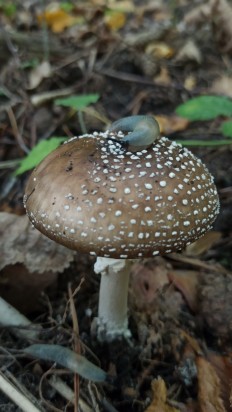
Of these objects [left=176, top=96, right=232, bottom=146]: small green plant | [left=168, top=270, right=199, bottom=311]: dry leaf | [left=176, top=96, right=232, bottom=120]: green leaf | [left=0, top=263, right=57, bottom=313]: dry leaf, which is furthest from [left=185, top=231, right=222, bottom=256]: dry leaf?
[left=0, top=263, right=57, bottom=313]: dry leaf

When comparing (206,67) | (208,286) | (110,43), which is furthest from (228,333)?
(110,43)

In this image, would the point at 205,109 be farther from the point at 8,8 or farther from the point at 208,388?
the point at 8,8

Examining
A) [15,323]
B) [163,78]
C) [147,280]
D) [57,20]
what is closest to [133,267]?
[147,280]

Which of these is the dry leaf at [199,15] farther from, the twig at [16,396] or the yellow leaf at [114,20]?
the twig at [16,396]

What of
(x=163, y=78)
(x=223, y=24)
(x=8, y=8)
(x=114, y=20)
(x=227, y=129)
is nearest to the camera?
(x=227, y=129)

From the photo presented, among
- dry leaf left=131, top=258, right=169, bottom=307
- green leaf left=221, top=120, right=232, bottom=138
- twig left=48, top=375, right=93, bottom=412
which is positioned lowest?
dry leaf left=131, top=258, right=169, bottom=307

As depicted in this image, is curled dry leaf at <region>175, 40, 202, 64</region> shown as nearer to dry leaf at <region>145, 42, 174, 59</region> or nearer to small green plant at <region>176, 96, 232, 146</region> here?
dry leaf at <region>145, 42, 174, 59</region>

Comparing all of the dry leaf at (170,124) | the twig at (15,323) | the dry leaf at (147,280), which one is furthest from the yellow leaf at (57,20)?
the twig at (15,323)
